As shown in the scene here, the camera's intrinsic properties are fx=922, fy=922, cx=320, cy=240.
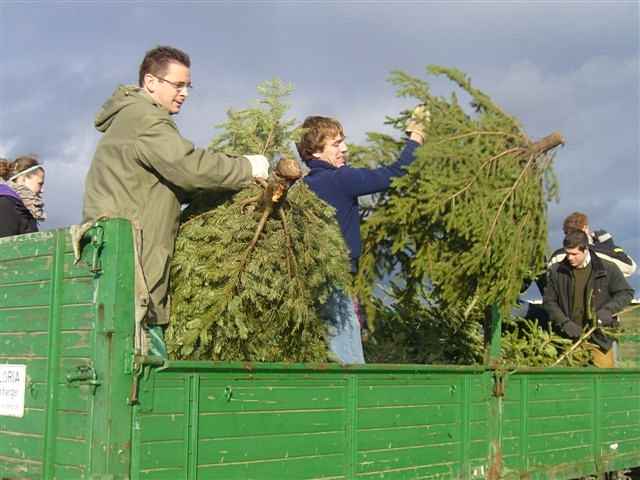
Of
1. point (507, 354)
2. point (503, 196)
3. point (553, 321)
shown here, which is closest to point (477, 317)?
point (507, 354)

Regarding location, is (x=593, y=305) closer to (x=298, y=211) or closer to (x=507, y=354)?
(x=507, y=354)

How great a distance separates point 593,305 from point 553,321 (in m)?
0.31

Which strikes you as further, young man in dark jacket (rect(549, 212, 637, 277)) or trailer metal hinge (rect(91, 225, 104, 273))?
young man in dark jacket (rect(549, 212, 637, 277))

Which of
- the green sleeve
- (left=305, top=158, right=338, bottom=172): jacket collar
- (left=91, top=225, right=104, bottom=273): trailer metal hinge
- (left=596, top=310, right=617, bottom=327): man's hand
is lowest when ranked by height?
(left=596, top=310, right=617, bottom=327): man's hand

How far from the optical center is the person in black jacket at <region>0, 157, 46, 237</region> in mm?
5418

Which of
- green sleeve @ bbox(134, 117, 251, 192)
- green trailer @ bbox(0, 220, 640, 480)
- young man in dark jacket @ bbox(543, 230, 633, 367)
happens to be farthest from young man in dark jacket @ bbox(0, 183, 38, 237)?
young man in dark jacket @ bbox(543, 230, 633, 367)

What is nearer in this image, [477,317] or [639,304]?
[477,317]

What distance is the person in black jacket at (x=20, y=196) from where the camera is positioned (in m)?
5.42

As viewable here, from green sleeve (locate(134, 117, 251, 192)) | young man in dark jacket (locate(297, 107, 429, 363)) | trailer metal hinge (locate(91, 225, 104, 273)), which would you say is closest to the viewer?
trailer metal hinge (locate(91, 225, 104, 273))

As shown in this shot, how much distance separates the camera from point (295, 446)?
380 centimetres

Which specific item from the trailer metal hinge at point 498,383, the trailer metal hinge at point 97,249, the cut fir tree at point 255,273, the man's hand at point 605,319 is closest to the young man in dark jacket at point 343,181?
the cut fir tree at point 255,273

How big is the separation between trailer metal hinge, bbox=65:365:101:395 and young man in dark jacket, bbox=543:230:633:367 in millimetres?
4227

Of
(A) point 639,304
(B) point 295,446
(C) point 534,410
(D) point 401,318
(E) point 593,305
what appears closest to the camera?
(B) point 295,446

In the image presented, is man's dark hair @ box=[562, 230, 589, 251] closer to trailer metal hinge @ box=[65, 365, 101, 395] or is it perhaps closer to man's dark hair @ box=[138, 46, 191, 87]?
man's dark hair @ box=[138, 46, 191, 87]
